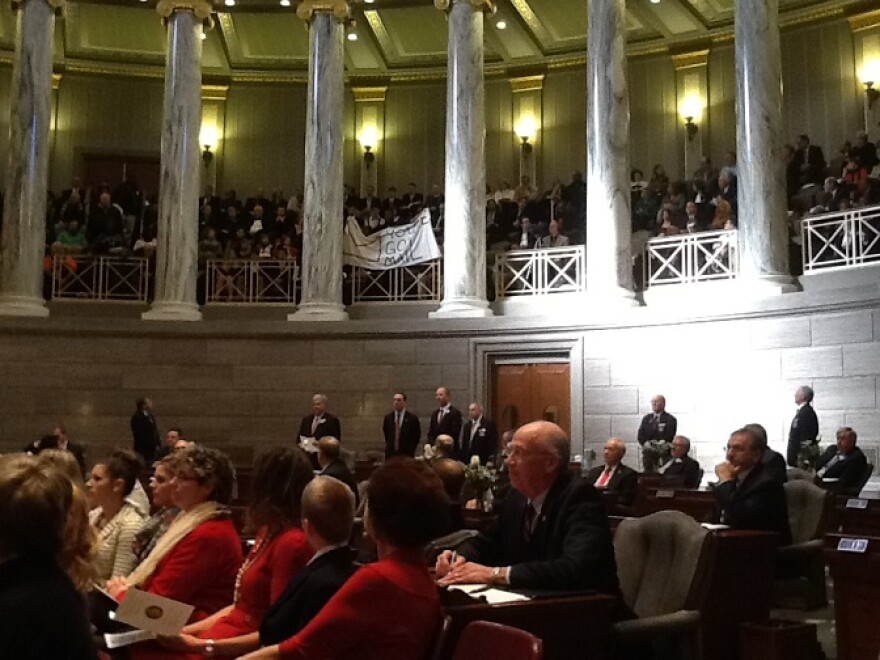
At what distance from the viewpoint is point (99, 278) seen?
16781mm

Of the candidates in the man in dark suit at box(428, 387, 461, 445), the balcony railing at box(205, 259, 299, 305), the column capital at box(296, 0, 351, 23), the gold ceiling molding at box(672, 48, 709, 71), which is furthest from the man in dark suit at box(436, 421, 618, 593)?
the gold ceiling molding at box(672, 48, 709, 71)

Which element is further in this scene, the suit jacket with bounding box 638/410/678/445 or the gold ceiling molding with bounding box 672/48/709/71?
the gold ceiling molding with bounding box 672/48/709/71

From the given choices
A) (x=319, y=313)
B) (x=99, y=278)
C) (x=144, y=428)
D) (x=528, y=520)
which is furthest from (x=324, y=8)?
(x=528, y=520)

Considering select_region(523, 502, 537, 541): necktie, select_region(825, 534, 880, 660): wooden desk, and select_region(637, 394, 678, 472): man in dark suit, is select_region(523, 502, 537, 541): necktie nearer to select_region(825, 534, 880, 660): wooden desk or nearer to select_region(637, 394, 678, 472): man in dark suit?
select_region(825, 534, 880, 660): wooden desk

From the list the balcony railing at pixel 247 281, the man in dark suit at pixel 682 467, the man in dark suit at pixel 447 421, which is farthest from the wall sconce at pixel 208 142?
the man in dark suit at pixel 682 467

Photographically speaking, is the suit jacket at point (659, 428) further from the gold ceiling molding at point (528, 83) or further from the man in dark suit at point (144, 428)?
the gold ceiling molding at point (528, 83)

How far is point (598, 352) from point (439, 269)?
10.5 feet

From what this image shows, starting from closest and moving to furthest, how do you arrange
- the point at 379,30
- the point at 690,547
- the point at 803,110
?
the point at 690,547, the point at 803,110, the point at 379,30

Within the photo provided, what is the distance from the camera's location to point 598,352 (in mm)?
14688

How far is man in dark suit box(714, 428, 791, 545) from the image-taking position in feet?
19.3

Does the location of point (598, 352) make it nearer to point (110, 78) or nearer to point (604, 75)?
point (604, 75)

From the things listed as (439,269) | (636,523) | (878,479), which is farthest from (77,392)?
(636,523)

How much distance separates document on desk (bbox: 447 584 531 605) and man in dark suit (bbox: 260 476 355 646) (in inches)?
15.6

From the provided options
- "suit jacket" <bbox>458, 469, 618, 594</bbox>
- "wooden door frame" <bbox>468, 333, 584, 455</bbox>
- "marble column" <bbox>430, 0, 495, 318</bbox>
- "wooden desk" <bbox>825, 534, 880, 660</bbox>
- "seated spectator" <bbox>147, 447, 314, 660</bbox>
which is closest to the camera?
"seated spectator" <bbox>147, 447, 314, 660</bbox>
